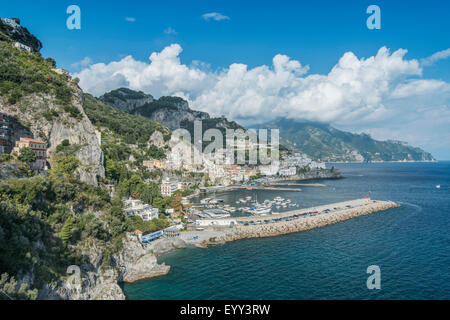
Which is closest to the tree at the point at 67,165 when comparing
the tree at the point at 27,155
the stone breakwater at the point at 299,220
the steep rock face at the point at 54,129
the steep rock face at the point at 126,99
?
the steep rock face at the point at 54,129

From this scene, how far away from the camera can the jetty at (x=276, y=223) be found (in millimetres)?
34844

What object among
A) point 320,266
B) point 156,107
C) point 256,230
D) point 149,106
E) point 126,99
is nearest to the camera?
point 320,266

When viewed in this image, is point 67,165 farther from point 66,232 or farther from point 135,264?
point 135,264

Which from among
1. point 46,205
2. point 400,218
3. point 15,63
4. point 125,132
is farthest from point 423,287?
point 125,132

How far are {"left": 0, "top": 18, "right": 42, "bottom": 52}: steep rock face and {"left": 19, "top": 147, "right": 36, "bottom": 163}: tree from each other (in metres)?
39.5

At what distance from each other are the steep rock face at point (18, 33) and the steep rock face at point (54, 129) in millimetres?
29566

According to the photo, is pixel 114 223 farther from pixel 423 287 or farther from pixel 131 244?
pixel 423 287

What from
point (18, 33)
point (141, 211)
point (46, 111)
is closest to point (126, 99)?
point (18, 33)

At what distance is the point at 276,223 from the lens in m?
40.5

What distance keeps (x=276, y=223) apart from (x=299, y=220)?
4262mm

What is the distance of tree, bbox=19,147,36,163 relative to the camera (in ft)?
80.3

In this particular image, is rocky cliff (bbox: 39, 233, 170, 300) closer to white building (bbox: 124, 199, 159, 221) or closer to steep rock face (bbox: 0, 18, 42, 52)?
white building (bbox: 124, 199, 159, 221)

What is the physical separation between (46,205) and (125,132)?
185 ft
